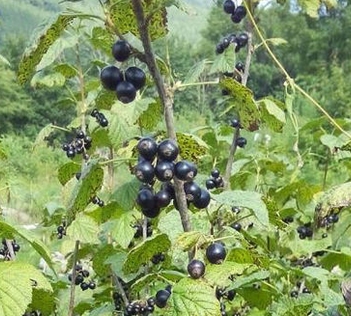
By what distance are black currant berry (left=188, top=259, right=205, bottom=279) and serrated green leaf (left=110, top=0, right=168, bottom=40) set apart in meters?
0.45

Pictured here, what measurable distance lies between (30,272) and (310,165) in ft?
25.9

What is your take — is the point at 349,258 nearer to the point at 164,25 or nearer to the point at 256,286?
the point at 256,286

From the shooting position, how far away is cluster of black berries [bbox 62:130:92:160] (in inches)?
97.2

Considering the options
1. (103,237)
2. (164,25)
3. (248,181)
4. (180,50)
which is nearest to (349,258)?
(248,181)

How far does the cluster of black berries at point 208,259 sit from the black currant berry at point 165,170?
17 centimetres

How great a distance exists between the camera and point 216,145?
3172 millimetres

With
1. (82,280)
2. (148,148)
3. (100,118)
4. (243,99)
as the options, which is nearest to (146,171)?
(148,148)

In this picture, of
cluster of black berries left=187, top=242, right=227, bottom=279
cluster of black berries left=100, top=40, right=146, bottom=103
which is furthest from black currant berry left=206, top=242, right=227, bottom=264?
cluster of black berries left=100, top=40, right=146, bottom=103

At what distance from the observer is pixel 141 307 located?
1.65m

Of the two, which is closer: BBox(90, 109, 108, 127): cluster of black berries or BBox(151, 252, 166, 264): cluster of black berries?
BBox(151, 252, 166, 264): cluster of black berries

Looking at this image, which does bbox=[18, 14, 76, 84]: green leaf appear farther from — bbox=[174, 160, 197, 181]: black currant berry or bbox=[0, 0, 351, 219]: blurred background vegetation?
bbox=[0, 0, 351, 219]: blurred background vegetation

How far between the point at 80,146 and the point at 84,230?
39 cm

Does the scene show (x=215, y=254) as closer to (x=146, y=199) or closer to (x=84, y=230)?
(x=146, y=199)

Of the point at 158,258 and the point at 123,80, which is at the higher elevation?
the point at 123,80
